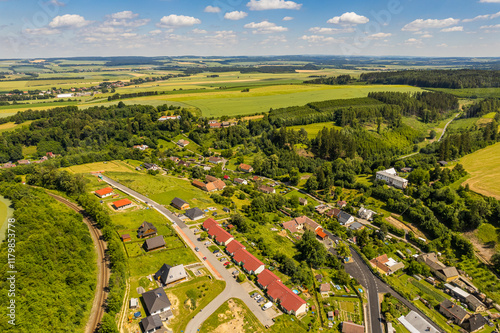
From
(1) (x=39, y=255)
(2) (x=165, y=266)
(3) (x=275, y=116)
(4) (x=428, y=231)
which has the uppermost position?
(3) (x=275, y=116)

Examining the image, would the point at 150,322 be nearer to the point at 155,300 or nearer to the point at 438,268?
the point at 155,300

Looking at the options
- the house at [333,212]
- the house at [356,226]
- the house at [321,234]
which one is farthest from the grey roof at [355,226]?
the house at [321,234]

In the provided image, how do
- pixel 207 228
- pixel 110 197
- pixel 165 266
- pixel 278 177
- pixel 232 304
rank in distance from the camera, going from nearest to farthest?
1. pixel 232 304
2. pixel 165 266
3. pixel 207 228
4. pixel 110 197
5. pixel 278 177

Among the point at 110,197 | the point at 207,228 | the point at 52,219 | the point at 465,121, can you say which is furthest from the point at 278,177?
the point at 465,121

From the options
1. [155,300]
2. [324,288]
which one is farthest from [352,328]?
[155,300]

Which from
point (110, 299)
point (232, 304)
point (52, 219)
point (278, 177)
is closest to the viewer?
point (110, 299)

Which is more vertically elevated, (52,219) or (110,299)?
(52,219)

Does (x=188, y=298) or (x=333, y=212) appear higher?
(x=188, y=298)

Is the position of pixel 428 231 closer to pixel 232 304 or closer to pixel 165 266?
pixel 232 304
